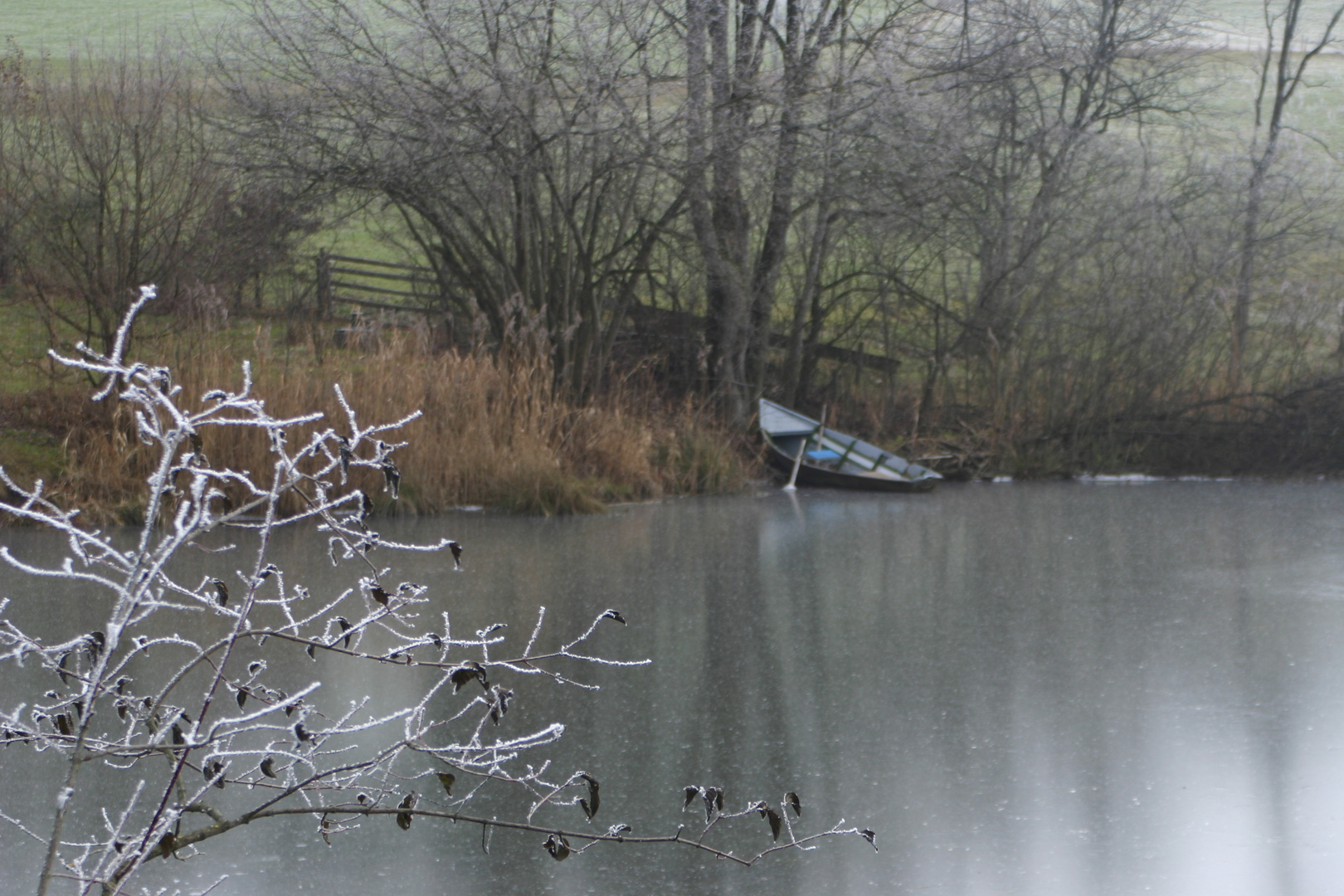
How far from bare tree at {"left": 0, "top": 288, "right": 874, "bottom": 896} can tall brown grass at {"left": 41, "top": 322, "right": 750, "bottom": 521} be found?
100cm

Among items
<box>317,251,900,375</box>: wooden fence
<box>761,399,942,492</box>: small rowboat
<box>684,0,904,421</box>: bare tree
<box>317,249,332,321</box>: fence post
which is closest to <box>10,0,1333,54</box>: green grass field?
<box>317,249,332,321</box>: fence post

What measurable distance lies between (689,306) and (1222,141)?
32.1 ft

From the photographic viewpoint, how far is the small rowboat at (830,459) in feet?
46.5

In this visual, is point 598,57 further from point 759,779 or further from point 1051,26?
point 759,779

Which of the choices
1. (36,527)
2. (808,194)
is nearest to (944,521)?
(808,194)

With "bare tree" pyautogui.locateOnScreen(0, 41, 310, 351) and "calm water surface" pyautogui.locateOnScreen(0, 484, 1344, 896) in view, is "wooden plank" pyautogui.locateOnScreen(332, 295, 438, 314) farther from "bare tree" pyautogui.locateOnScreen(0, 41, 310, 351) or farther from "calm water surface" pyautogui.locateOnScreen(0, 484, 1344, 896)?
"calm water surface" pyautogui.locateOnScreen(0, 484, 1344, 896)

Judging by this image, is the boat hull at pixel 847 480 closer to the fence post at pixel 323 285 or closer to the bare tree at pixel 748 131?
the bare tree at pixel 748 131

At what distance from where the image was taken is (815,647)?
268 inches

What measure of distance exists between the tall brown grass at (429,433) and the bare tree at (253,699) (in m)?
1.00

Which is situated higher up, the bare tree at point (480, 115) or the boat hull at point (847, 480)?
the bare tree at point (480, 115)

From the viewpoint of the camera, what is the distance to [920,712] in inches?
220

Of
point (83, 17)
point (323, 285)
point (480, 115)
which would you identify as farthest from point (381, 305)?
point (83, 17)

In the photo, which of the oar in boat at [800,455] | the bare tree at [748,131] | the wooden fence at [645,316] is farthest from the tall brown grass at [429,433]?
the bare tree at [748,131]

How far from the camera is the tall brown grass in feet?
36.5
